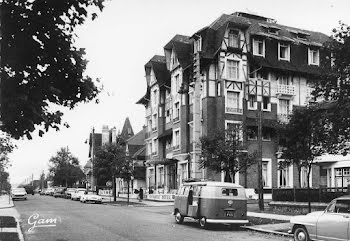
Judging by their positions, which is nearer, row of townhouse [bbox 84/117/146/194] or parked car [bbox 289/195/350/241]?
parked car [bbox 289/195/350/241]

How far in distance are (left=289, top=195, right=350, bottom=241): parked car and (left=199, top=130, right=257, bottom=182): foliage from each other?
1338cm

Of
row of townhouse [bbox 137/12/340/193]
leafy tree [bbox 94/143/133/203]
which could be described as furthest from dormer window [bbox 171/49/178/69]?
leafy tree [bbox 94/143/133/203]

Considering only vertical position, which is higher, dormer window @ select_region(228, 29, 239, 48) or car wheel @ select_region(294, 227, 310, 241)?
dormer window @ select_region(228, 29, 239, 48)

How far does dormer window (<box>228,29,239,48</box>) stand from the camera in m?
45.1

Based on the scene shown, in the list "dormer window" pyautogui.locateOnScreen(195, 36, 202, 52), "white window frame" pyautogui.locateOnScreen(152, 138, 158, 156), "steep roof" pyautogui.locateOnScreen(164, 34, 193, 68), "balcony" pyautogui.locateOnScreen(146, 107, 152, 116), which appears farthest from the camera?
"balcony" pyautogui.locateOnScreen(146, 107, 152, 116)

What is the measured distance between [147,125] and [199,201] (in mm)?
41822

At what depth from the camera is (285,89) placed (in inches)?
1859

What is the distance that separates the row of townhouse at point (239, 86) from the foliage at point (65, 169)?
43.4 m

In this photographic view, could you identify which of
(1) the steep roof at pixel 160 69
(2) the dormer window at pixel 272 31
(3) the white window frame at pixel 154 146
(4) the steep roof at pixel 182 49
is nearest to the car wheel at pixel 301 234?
(4) the steep roof at pixel 182 49

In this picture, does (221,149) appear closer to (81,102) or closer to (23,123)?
(81,102)

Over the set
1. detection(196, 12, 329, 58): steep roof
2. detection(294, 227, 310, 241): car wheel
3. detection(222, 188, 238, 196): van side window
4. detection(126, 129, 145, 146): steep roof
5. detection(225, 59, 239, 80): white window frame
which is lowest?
detection(294, 227, 310, 241): car wheel

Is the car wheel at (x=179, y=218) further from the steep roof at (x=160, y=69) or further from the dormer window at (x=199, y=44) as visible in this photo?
the steep roof at (x=160, y=69)

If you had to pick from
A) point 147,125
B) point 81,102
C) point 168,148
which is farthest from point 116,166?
point 81,102

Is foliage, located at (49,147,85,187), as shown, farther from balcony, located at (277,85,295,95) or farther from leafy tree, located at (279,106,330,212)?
leafy tree, located at (279,106,330,212)
